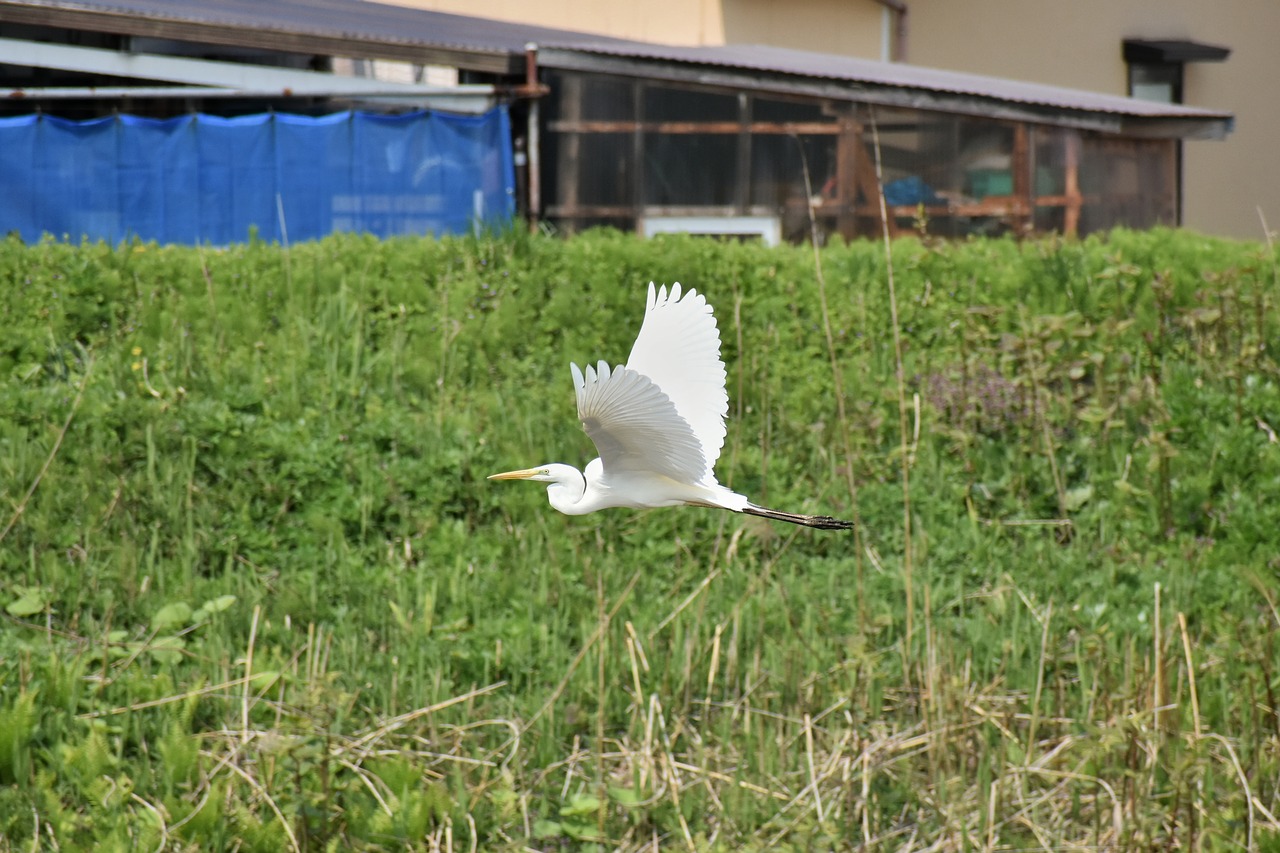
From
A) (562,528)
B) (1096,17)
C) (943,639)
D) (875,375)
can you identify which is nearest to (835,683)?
(943,639)

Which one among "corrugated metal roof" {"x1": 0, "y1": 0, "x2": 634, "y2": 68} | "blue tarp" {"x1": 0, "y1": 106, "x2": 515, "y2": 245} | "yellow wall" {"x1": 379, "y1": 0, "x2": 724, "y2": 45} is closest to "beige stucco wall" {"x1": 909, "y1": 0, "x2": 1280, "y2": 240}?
"yellow wall" {"x1": 379, "y1": 0, "x2": 724, "y2": 45}

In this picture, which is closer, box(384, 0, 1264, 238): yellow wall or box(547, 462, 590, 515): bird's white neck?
box(547, 462, 590, 515): bird's white neck

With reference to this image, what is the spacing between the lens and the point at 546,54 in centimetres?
1014

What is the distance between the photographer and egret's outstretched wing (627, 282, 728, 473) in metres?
2.75

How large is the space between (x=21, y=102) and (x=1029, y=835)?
732cm

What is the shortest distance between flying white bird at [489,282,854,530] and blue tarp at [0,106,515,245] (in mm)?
6183

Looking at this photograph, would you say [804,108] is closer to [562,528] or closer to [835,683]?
[562,528]

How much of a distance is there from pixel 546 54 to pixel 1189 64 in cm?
961

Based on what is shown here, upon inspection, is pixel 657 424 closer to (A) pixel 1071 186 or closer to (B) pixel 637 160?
(B) pixel 637 160

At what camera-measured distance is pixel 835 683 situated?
17.3ft

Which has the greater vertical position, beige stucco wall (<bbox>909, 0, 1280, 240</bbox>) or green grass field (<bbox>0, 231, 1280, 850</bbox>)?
beige stucco wall (<bbox>909, 0, 1280, 240</bbox>)

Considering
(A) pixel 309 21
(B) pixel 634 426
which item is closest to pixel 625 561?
(B) pixel 634 426

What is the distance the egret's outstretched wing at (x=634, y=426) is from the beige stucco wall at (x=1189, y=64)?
1368cm

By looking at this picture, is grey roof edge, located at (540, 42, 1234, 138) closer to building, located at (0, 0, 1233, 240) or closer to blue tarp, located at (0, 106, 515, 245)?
building, located at (0, 0, 1233, 240)
